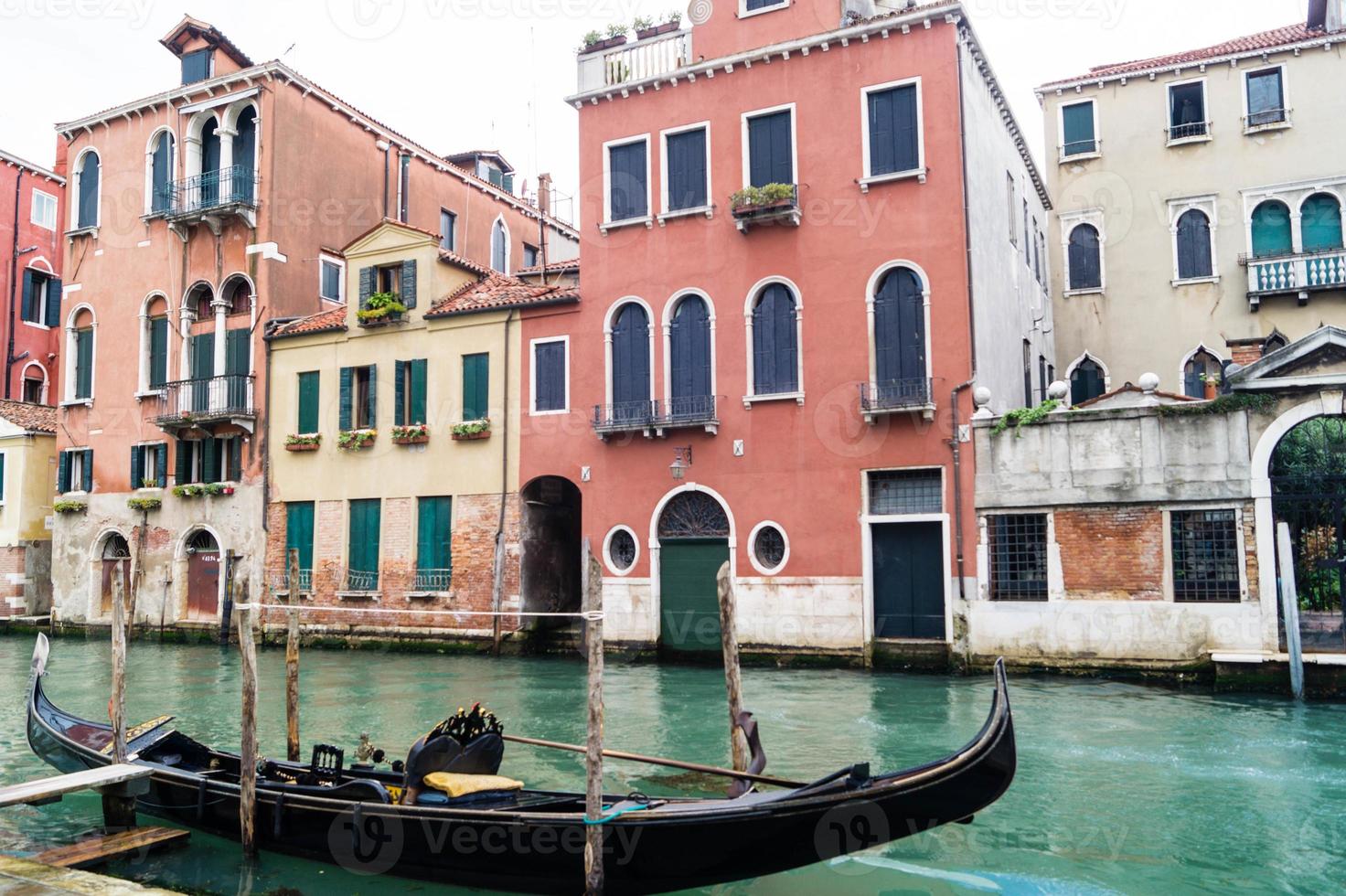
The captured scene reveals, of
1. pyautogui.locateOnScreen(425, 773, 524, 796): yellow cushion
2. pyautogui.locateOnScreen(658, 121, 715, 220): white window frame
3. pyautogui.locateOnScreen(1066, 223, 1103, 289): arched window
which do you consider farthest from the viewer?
pyautogui.locateOnScreen(1066, 223, 1103, 289): arched window

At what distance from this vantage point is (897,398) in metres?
14.8

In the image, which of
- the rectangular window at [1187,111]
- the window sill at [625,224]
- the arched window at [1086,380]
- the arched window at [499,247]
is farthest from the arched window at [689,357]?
the rectangular window at [1187,111]

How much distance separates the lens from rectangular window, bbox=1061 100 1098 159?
21.0m

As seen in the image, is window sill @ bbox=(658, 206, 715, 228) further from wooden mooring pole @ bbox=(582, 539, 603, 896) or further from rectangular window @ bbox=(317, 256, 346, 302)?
wooden mooring pole @ bbox=(582, 539, 603, 896)

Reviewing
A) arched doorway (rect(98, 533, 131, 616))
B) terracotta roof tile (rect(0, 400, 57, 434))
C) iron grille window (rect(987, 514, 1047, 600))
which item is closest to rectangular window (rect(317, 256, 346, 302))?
arched doorway (rect(98, 533, 131, 616))

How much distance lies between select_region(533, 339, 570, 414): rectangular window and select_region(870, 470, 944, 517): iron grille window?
5337mm

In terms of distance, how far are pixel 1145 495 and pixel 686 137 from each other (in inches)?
338

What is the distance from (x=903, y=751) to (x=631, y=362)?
862 cm

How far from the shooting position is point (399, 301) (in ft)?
62.9

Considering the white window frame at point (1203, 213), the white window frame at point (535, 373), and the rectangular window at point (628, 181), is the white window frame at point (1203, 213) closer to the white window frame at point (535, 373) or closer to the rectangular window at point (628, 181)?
the rectangular window at point (628, 181)

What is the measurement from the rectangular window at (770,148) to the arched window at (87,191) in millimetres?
15202

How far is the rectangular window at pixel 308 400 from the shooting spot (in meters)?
20.0

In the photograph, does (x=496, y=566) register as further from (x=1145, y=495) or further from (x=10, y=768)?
(x=1145, y=495)

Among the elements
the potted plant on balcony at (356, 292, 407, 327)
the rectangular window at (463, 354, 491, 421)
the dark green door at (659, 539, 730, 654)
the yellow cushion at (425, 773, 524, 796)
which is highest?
the potted plant on balcony at (356, 292, 407, 327)
